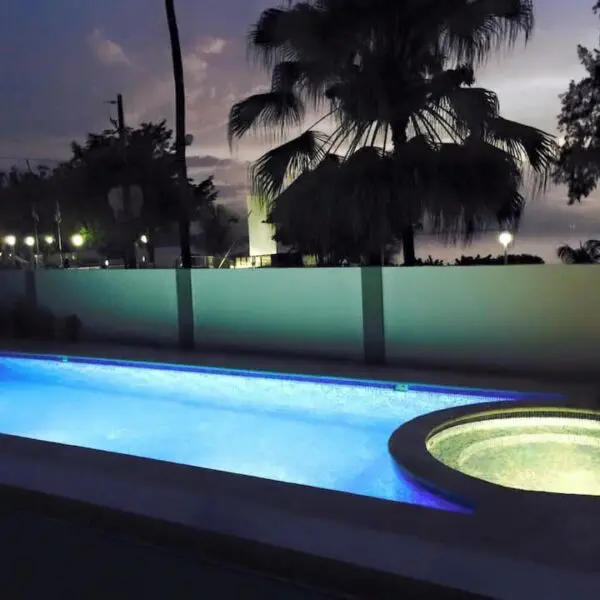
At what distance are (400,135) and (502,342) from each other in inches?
129

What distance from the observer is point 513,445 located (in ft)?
18.2

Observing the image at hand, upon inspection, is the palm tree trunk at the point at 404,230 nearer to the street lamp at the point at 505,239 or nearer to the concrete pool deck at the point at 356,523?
the street lamp at the point at 505,239

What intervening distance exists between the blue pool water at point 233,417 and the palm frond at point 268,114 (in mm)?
3849

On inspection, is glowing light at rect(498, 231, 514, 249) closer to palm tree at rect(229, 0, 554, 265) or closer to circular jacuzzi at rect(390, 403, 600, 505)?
palm tree at rect(229, 0, 554, 265)

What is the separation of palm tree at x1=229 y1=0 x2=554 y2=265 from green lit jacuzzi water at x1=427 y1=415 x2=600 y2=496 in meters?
3.70

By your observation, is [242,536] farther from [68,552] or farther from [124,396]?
[124,396]

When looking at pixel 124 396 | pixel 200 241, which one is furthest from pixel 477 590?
pixel 200 241

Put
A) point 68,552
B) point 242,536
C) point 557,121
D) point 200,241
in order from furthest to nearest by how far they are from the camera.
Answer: point 200,241, point 557,121, point 68,552, point 242,536

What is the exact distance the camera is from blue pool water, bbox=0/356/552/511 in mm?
5977

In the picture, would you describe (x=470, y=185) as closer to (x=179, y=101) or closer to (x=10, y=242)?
(x=179, y=101)

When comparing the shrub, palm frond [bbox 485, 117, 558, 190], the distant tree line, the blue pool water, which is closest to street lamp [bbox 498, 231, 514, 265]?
palm frond [bbox 485, 117, 558, 190]

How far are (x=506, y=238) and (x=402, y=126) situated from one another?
225 centimetres

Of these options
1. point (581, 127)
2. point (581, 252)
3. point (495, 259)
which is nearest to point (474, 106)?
point (581, 252)

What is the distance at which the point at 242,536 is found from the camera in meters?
2.66
